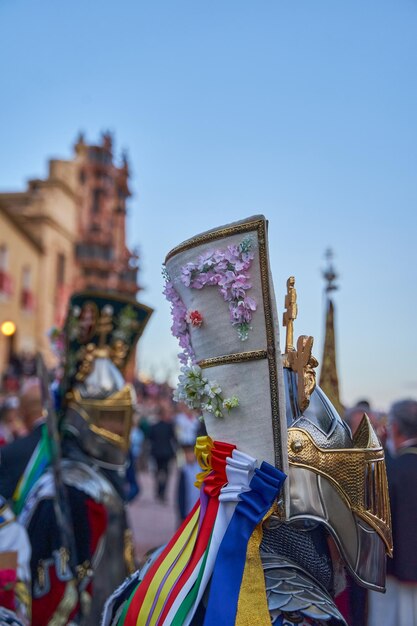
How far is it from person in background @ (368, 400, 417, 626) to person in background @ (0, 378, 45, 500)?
2211 mm

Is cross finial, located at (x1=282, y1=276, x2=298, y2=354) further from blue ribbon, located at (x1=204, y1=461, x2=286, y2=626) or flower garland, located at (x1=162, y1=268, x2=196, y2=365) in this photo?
blue ribbon, located at (x1=204, y1=461, x2=286, y2=626)

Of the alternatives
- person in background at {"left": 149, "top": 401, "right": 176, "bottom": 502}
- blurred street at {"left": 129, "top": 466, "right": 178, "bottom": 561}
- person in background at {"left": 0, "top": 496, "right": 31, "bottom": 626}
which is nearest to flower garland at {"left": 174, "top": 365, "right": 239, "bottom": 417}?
person in background at {"left": 0, "top": 496, "right": 31, "bottom": 626}

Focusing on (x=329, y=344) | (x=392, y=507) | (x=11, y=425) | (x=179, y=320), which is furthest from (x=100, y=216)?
(x=179, y=320)

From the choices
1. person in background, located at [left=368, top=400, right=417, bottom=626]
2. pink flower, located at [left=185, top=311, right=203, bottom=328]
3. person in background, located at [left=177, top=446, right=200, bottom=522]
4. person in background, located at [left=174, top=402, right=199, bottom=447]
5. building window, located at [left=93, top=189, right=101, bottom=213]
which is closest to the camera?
pink flower, located at [left=185, top=311, right=203, bottom=328]

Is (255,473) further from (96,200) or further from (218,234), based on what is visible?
(96,200)

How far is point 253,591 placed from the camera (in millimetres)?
2025

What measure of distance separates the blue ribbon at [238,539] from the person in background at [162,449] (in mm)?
12016

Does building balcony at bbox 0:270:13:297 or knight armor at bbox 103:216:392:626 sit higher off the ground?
building balcony at bbox 0:270:13:297

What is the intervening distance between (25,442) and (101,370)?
101 cm

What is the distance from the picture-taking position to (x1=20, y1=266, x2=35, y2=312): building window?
1076 inches

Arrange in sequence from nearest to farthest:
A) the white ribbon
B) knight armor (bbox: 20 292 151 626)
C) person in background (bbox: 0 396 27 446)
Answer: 1. the white ribbon
2. knight armor (bbox: 20 292 151 626)
3. person in background (bbox: 0 396 27 446)

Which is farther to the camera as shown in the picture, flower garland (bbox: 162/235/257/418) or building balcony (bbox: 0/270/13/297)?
building balcony (bbox: 0/270/13/297)

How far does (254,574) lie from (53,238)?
28812mm

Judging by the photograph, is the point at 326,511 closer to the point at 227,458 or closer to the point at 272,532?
the point at 272,532
